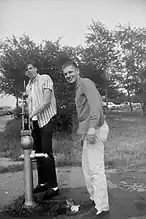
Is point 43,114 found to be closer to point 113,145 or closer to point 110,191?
point 110,191

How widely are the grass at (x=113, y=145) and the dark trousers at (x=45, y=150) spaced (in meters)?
0.65

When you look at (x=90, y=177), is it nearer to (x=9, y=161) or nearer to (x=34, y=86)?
(x=34, y=86)

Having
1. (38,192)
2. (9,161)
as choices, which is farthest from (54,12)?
(9,161)

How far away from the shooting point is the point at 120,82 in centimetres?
250

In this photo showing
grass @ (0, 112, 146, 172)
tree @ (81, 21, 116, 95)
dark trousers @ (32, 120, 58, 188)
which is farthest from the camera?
grass @ (0, 112, 146, 172)

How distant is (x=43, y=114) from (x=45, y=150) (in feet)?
0.94

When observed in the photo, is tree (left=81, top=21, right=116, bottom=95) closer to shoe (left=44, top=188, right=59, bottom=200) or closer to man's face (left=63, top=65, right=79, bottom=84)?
man's face (left=63, top=65, right=79, bottom=84)

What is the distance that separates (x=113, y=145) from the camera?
10.6 ft

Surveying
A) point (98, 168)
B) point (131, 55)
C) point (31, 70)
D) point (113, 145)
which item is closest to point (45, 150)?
point (98, 168)

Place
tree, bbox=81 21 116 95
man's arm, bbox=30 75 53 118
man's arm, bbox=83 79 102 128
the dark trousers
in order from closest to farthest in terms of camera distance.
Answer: man's arm, bbox=83 79 102 128 < man's arm, bbox=30 75 53 118 < the dark trousers < tree, bbox=81 21 116 95

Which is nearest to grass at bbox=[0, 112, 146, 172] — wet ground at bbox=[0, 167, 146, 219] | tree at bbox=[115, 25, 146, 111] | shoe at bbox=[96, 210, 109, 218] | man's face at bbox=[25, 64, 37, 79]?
wet ground at bbox=[0, 167, 146, 219]

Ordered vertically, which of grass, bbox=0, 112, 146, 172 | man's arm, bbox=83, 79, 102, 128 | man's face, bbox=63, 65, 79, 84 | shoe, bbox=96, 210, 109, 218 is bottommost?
shoe, bbox=96, 210, 109, 218

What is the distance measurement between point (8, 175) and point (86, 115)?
4.87ft

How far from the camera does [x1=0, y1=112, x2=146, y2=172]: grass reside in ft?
9.53
